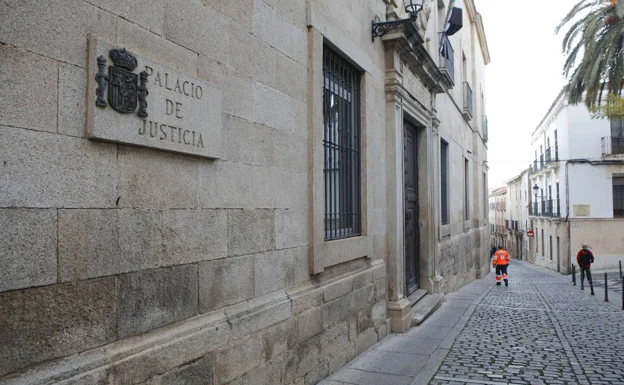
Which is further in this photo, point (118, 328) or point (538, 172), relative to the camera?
point (538, 172)

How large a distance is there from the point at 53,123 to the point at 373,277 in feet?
15.4

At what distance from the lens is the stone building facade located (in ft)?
6.92

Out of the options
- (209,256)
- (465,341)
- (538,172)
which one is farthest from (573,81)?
(538,172)

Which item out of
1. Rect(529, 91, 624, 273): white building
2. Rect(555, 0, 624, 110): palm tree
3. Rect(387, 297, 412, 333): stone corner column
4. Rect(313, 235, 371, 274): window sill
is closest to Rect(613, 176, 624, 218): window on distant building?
Rect(529, 91, 624, 273): white building

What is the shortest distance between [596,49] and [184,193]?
15.4 meters

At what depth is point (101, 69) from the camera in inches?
93.5

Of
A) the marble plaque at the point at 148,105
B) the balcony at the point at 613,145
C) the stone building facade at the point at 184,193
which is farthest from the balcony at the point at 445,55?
the balcony at the point at 613,145

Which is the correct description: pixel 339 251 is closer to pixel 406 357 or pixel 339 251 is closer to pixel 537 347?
pixel 406 357

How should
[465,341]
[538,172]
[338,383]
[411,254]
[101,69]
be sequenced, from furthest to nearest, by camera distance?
[538,172] → [411,254] → [465,341] → [338,383] → [101,69]

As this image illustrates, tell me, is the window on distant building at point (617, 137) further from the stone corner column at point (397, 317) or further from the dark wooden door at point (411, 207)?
the stone corner column at point (397, 317)

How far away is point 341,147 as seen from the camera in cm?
571

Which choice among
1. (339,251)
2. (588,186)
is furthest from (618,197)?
(339,251)

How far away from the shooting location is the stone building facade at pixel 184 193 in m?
2.11

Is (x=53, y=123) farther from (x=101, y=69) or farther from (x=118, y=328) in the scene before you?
(x=118, y=328)
